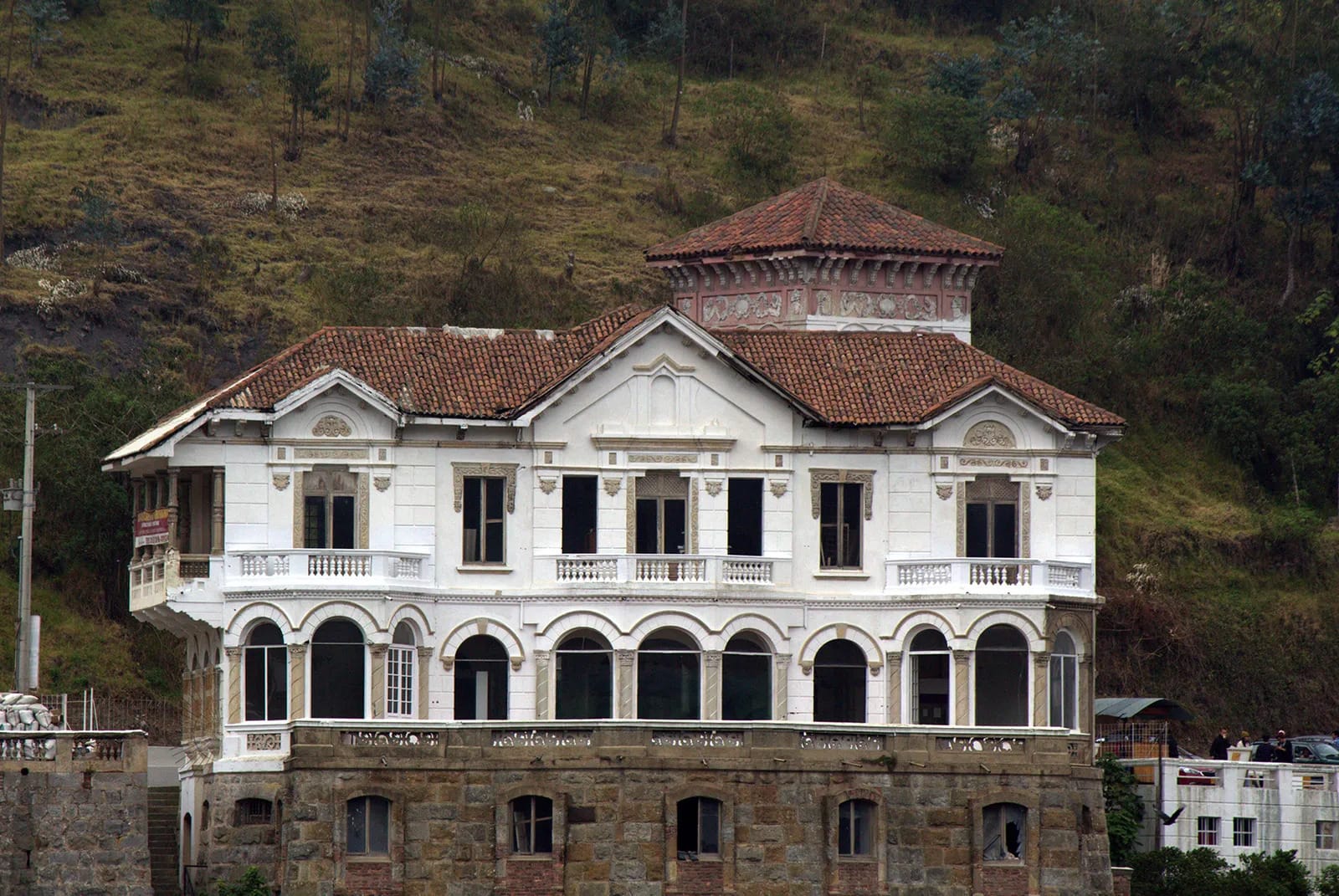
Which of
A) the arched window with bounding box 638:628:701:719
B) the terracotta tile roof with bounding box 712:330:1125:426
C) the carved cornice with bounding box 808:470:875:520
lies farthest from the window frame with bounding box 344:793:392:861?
the terracotta tile roof with bounding box 712:330:1125:426

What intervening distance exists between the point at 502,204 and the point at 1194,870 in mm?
47445

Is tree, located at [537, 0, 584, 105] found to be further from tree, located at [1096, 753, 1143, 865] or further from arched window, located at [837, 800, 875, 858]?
arched window, located at [837, 800, 875, 858]

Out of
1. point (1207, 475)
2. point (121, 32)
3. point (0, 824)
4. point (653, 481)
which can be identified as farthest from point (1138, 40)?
point (0, 824)

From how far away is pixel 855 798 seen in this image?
68688mm

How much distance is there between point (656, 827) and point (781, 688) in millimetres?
5497

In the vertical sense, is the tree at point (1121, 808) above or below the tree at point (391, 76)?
below

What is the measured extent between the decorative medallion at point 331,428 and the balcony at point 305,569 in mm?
2817

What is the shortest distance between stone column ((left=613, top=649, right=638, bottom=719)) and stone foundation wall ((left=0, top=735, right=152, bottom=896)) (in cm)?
1159

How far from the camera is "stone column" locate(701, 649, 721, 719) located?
230 feet

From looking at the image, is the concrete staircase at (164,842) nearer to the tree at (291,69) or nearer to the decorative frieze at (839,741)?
the decorative frieze at (839,741)

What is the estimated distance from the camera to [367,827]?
66625 millimetres

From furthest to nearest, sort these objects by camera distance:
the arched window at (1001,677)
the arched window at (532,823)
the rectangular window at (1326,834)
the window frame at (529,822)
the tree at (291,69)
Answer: the tree at (291,69)
the rectangular window at (1326,834)
the arched window at (1001,677)
the arched window at (532,823)
the window frame at (529,822)

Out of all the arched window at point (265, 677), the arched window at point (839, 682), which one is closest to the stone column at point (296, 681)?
the arched window at point (265, 677)

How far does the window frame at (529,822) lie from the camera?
67.1 metres
